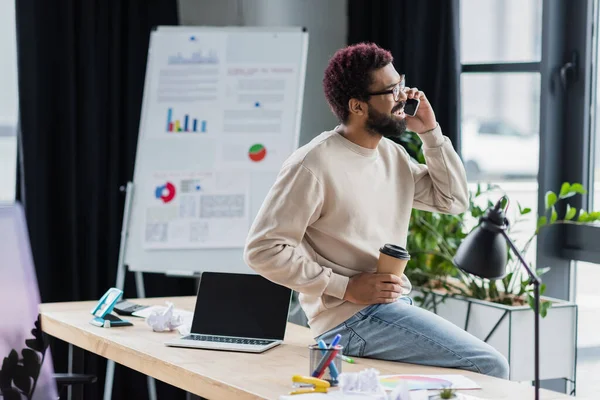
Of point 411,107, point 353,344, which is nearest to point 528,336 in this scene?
point 353,344

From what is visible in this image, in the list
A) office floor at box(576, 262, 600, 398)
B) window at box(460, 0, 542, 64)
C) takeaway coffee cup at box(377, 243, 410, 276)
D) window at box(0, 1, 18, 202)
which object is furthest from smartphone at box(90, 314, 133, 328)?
window at box(460, 0, 542, 64)

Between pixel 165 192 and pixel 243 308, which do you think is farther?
pixel 165 192

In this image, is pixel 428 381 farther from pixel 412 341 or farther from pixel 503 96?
pixel 503 96

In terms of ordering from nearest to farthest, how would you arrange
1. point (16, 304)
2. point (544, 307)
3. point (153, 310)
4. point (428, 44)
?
point (16, 304), point (153, 310), point (544, 307), point (428, 44)

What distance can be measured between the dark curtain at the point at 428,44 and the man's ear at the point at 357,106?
145 centimetres

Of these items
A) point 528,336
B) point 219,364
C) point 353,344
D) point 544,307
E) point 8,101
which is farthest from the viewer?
point 8,101

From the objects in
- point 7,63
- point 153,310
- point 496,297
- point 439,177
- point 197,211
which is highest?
point 7,63

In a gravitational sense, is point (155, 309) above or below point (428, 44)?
below

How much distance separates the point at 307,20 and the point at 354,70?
2006 mm

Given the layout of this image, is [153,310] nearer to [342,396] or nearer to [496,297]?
[342,396]

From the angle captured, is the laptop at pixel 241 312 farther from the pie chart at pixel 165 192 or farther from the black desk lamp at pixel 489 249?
the pie chart at pixel 165 192

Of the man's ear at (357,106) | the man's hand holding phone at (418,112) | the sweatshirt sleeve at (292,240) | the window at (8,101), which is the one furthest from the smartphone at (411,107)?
the window at (8,101)

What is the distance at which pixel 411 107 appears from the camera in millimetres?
2424

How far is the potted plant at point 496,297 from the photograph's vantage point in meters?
3.12
